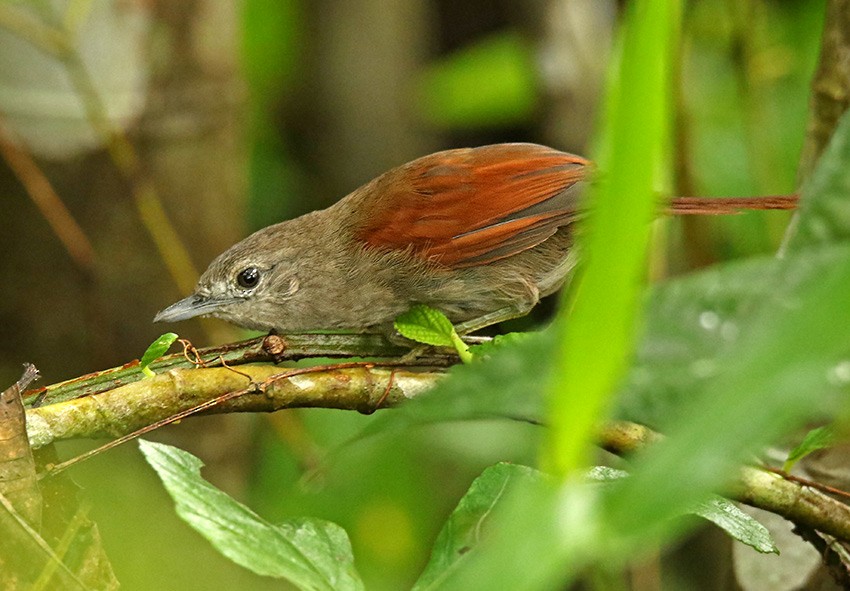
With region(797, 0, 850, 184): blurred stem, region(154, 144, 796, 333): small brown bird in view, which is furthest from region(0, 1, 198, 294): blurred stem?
region(797, 0, 850, 184): blurred stem

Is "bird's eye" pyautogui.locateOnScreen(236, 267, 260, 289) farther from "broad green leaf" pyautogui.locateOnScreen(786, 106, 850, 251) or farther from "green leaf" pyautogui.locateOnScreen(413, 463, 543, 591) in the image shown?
"broad green leaf" pyautogui.locateOnScreen(786, 106, 850, 251)

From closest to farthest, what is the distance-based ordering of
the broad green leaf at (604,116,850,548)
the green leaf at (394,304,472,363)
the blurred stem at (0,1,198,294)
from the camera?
the broad green leaf at (604,116,850,548) → the green leaf at (394,304,472,363) → the blurred stem at (0,1,198,294)

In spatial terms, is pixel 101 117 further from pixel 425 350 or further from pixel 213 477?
pixel 425 350

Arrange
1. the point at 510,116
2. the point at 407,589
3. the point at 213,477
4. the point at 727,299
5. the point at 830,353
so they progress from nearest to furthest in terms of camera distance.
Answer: the point at 830,353 < the point at 727,299 < the point at 213,477 < the point at 407,589 < the point at 510,116

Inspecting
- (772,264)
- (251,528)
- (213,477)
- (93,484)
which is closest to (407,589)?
(213,477)

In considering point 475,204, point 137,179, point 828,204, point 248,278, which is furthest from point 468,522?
point 137,179

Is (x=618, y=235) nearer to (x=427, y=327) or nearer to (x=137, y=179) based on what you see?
(x=427, y=327)
